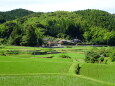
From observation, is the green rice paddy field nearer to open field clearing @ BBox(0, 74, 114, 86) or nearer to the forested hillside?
open field clearing @ BBox(0, 74, 114, 86)

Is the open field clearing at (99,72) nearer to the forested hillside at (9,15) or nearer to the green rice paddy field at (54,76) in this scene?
the green rice paddy field at (54,76)

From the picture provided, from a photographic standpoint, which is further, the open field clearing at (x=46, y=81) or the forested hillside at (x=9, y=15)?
the forested hillside at (x=9, y=15)

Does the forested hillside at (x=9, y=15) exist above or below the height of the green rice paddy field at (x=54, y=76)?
above

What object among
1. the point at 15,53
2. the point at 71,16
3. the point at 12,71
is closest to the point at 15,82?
the point at 12,71

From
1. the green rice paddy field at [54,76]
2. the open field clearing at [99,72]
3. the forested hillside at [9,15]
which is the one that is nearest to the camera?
the green rice paddy field at [54,76]

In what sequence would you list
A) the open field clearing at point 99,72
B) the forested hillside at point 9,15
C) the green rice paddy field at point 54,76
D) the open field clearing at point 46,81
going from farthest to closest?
the forested hillside at point 9,15 < the open field clearing at point 99,72 < the green rice paddy field at point 54,76 < the open field clearing at point 46,81

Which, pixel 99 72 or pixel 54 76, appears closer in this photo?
pixel 54 76

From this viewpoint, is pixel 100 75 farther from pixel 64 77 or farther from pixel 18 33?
pixel 18 33

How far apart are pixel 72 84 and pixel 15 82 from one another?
15.1 ft

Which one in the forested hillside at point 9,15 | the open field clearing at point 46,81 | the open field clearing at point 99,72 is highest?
the forested hillside at point 9,15

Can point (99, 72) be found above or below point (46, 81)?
below

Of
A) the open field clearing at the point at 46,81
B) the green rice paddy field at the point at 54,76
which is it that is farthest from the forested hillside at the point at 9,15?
the open field clearing at the point at 46,81

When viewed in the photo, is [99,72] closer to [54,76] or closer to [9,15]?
[54,76]

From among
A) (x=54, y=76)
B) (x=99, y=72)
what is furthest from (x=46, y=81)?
(x=99, y=72)
